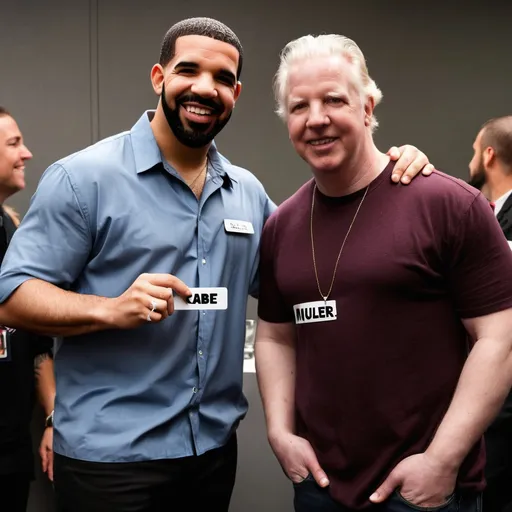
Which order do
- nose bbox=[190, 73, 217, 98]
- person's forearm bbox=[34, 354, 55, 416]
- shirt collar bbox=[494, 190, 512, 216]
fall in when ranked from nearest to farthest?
nose bbox=[190, 73, 217, 98] → person's forearm bbox=[34, 354, 55, 416] → shirt collar bbox=[494, 190, 512, 216]

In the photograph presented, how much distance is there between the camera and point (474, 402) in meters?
1.39

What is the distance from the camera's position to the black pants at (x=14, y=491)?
7.55 feet

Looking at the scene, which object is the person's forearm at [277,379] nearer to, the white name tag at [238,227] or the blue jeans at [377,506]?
the blue jeans at [377,506]

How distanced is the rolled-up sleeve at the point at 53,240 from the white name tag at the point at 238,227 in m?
0.36

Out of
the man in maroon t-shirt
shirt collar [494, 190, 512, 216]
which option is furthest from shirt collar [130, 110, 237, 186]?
shirt collar [494, 190, 512, 216]

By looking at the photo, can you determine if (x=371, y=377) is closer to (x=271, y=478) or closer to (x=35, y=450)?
(x=271, y=478)

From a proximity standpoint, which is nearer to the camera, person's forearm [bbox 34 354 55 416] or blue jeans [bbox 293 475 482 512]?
blue jeans [bbox 293 475 482 512]

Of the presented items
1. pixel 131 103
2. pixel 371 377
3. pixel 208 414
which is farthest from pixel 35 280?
pixel 131 103

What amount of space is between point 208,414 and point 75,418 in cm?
32

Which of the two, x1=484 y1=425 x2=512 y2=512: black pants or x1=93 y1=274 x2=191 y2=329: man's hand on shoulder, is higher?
x1=93 y1=274 x2=191 y2=329: man's hand on shoulder

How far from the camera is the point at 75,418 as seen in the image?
1.60m

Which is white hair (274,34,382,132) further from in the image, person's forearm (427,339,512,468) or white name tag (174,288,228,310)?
person's forearm (427,339,512,468)

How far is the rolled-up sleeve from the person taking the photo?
1535 millimetres

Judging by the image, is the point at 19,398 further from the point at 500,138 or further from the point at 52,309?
the point at 500,138
